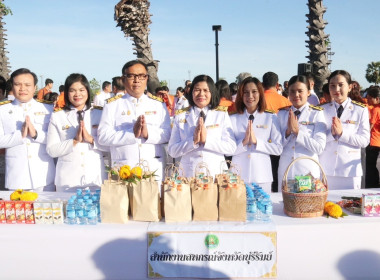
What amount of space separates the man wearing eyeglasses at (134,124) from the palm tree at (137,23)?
1054 cm

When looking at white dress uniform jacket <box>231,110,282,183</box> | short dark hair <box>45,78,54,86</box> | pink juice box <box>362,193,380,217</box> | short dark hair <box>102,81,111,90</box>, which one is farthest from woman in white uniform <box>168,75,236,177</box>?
short dark hair <box>45,78,54,86</box>

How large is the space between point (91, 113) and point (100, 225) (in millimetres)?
1300

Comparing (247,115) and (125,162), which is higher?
(247,115)

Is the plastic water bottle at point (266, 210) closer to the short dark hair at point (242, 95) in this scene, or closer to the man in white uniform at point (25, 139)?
the short dark hair at point (242, 95)

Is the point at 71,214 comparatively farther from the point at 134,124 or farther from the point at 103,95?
the point at 103,95

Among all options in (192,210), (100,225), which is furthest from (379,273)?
(100,225)

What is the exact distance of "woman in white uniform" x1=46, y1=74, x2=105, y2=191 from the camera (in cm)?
341

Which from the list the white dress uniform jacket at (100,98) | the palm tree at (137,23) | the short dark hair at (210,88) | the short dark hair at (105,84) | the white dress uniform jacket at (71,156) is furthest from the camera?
the palm tree at (137,23)

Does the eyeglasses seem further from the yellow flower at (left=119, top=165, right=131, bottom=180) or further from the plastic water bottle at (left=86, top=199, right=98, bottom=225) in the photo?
the plastic water bottle at (left=86, top=199, right=98, bottom=225)

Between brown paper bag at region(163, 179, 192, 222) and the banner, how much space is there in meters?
0.14

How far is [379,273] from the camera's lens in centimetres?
255

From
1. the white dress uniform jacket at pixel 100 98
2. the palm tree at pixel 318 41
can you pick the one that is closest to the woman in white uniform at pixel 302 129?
the white dress uniform jacket at pixel 100 98

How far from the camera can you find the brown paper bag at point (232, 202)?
258 cm

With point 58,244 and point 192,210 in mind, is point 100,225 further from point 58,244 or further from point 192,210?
point 192,210
